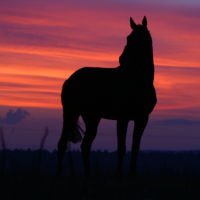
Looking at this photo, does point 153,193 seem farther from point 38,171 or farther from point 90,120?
point 90,120

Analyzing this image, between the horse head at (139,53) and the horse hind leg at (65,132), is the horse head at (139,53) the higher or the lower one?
the higher one

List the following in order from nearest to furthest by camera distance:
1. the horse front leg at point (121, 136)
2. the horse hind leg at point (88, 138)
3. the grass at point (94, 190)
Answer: the grass at point (94, 190)
the horse front leg at point (121, 136)
the horse hind leg at point (88, 138)

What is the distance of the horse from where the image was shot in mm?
8953

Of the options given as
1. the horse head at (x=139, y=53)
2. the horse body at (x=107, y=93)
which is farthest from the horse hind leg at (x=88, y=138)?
the horse head at (x=139, y=53)

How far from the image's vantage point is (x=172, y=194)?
629 centimetres

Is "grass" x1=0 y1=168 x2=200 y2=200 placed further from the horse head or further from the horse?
the horse head

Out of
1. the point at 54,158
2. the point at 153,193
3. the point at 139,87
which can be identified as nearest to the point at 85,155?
the point at 139,87

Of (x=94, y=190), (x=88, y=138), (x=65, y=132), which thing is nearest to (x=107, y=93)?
(x=88, y=138)

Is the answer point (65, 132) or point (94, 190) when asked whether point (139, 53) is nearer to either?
point (65, 132)

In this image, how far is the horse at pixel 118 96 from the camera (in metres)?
8.95

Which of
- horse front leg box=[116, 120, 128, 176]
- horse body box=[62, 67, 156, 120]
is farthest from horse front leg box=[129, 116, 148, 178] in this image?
horse front leg box=[116, 120, 128, 176]

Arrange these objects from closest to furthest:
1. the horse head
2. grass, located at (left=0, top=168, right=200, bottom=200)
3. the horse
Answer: grass, located at (left=0, top=168, right=200, bottom=200) → the horse head → the horse

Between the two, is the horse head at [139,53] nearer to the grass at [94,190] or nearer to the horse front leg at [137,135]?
the horse front leg at [137,135]

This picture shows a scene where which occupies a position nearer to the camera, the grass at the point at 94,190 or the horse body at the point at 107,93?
the grass at the point at 94,190
